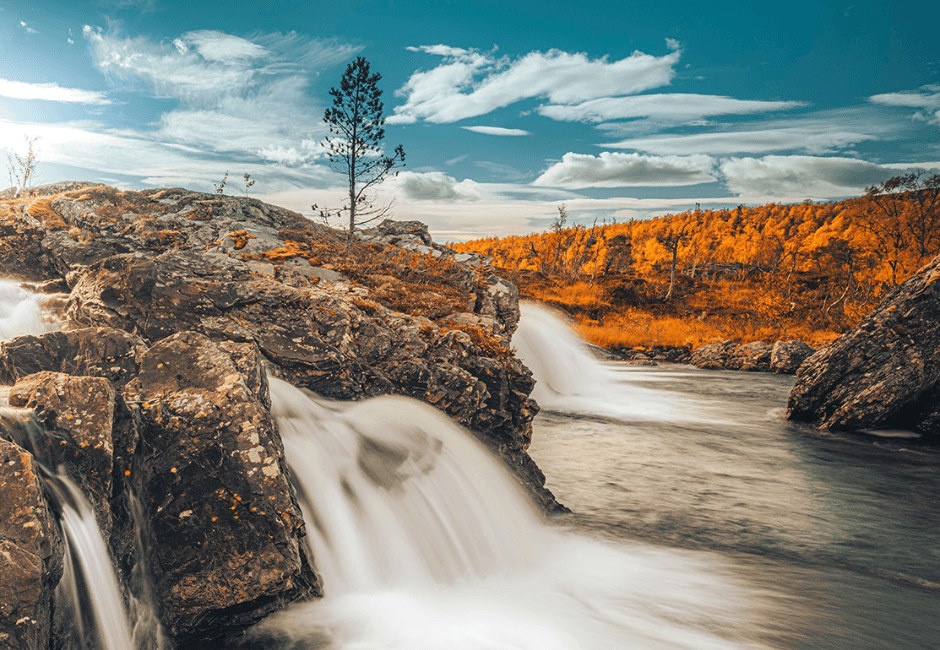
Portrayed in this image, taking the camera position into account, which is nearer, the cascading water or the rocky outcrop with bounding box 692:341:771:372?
the cascading water

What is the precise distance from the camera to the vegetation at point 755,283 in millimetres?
39062

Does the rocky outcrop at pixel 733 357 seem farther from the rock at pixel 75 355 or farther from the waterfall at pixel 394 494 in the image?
the rock at pixel 75 355

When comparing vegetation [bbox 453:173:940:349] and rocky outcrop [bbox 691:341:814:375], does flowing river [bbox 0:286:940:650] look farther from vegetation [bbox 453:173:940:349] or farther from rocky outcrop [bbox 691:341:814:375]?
vegetation [bbox 453:173:940:349]

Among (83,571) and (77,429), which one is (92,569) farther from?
(77,429)

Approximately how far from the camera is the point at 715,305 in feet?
213

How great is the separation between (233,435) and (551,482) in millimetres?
8320

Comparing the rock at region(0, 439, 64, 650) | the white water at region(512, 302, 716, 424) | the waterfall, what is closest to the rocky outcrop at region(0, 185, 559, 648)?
the waterfall

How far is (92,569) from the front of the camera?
157 inches

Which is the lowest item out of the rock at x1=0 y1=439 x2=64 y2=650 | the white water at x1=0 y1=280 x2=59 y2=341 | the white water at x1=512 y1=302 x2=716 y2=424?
the white water at x1=512 y1=302 x2=716 y2=424

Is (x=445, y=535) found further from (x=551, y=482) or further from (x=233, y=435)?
(x=551, y=482)

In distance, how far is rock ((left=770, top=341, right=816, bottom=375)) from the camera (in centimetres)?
3036

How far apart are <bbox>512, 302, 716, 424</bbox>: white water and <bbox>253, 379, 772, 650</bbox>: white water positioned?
11143 millimetres

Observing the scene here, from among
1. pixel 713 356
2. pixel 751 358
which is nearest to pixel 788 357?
pixel 751 358

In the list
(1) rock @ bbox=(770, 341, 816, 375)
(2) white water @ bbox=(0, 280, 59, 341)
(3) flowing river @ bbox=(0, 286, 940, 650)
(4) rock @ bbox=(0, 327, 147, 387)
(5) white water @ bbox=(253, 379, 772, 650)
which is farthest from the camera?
(1) rock @ bbox=(770, 341, 816, 375)
